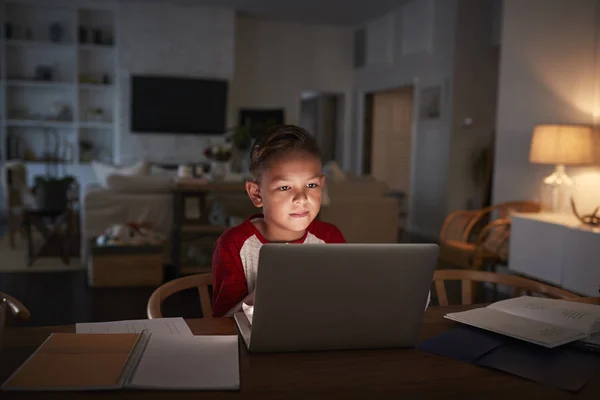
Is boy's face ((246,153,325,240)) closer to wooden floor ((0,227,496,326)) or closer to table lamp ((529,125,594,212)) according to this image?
wooden floor ((0,227,496,326))

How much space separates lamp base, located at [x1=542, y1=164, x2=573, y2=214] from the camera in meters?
4.28

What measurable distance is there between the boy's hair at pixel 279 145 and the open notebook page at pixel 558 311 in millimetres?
534

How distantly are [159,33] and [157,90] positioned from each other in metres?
0.83

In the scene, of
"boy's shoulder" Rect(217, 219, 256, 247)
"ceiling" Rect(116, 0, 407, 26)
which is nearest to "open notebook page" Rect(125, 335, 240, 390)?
"boy's shoulder" Rect(217, 219, 256, 247)

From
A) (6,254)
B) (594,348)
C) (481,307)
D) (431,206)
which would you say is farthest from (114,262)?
(431,206)

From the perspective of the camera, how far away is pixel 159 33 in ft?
28.8

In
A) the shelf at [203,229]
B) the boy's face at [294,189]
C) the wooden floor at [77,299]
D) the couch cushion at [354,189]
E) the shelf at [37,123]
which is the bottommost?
the wooden floor at [77,299]

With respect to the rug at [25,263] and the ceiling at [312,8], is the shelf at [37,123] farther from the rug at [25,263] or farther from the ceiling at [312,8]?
the rug at [25,263]

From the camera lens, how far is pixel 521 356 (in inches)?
39.8

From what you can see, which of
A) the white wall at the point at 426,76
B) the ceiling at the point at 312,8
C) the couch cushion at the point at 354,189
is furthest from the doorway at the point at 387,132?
the couch cushion at the point at 354,189

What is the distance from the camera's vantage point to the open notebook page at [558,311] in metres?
1.14

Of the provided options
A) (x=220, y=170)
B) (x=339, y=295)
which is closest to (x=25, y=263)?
(x=220, y=170)

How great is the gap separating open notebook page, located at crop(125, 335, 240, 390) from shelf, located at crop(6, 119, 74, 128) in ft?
28.3

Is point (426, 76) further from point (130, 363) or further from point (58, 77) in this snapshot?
point (130, 363)
